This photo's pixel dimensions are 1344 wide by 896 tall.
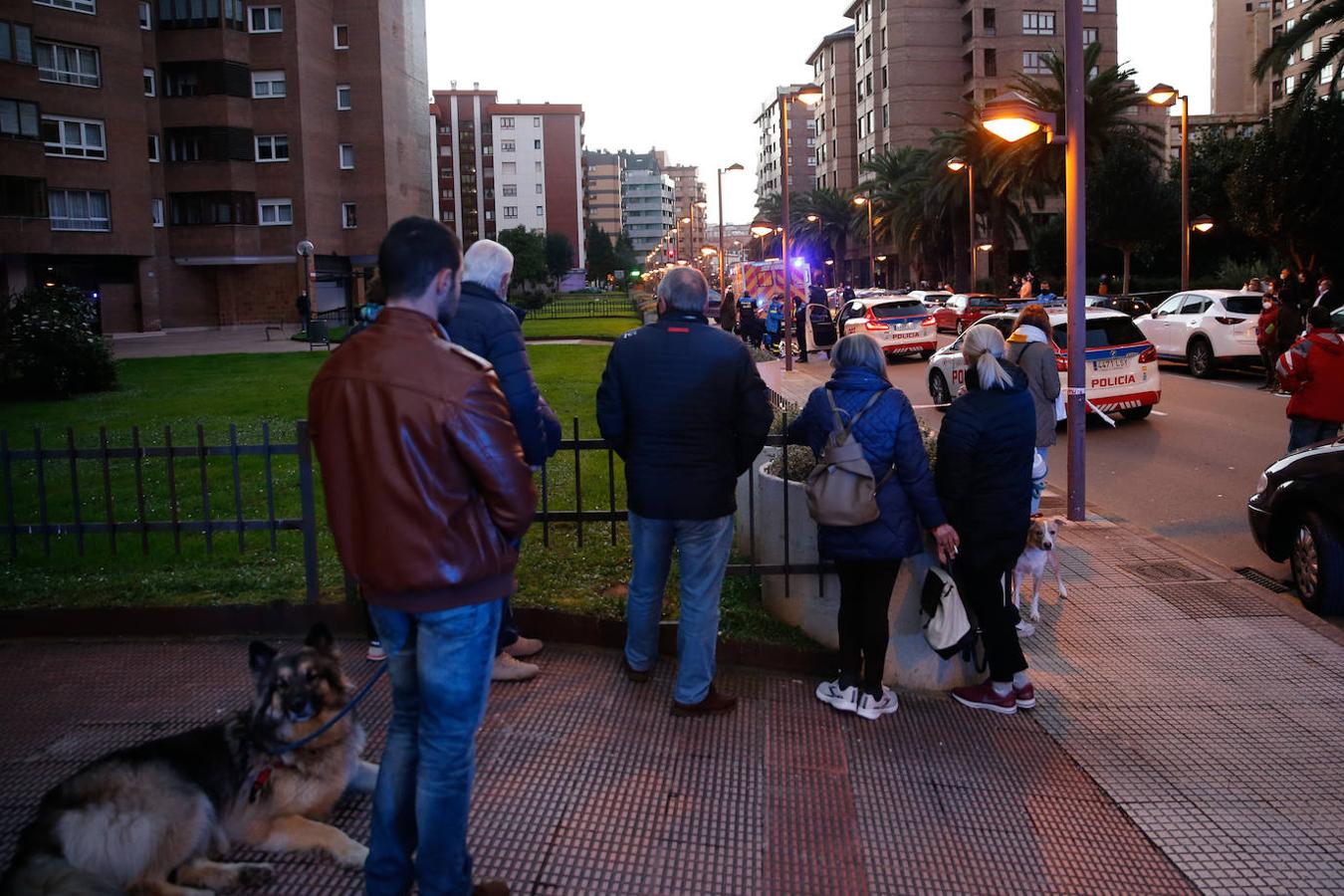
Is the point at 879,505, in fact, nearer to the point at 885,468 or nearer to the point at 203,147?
the point at 885,468

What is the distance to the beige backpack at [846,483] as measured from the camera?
4793mm

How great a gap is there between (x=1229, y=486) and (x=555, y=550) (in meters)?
7.66

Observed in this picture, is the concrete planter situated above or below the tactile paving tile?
above

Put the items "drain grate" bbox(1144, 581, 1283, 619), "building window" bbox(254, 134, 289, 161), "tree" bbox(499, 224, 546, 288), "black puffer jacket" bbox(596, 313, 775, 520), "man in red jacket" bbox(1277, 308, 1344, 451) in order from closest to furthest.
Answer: "black puffer jacket" bbox(596, 313, 775, 520)
"drain grate" bbox(1144, 581, 1283, 619)
"man in red jacket" bbox(1277, 308, 1344, 451)
"building window" bbox(254, 134, 289, 161)
"tree" bbox(499, 224, 546, 288)

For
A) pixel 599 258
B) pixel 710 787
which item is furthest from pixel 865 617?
pixel 599 258

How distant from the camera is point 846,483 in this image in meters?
4.81

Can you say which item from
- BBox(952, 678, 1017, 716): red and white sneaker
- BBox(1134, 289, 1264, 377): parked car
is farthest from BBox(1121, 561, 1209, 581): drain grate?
BBox(1134, 289, 1264, 377): parked car

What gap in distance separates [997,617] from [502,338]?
266cm

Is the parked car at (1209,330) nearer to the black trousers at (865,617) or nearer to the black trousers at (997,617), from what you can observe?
the black trousers at (997,617)

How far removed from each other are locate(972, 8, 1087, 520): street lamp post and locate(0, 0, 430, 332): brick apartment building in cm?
4379

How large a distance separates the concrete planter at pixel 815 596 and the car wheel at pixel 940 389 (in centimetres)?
1207

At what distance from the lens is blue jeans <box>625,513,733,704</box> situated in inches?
189

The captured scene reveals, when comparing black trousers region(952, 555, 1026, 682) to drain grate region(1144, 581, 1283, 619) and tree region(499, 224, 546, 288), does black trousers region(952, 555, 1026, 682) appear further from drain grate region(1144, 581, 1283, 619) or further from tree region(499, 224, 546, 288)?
tree region(499, 224, 546, 288)

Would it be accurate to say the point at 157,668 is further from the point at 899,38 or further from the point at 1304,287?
the point at 899,38
